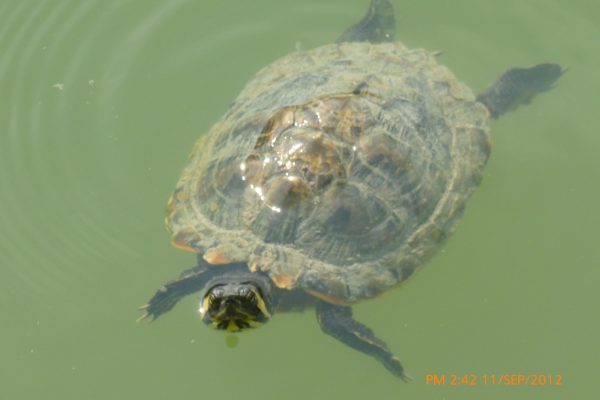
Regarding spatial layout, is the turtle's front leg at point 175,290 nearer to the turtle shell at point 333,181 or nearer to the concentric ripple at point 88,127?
the turtle shell at point 333,181

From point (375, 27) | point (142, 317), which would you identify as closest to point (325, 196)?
point (142, 317)

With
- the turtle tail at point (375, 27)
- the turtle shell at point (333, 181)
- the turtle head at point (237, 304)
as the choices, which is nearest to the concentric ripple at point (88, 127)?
the turtle shell at point (333, 181)

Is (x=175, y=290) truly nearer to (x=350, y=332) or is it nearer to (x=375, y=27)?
(x=350, y=332)

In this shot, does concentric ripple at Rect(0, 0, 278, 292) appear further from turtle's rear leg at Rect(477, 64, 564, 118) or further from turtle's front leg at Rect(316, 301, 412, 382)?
turtle's rear leg at Rect(477, 64, 564, 118)

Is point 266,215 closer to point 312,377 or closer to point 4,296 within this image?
point 312,377

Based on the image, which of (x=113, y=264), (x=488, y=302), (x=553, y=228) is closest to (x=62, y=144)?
(x=113, y=264)
